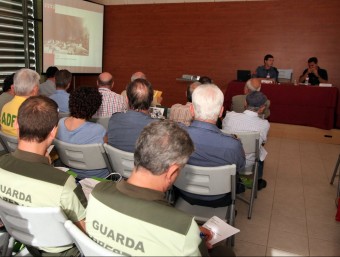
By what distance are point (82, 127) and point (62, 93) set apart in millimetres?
1585

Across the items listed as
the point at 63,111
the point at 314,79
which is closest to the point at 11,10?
the point at 63,111

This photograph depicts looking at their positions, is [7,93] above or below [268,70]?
below

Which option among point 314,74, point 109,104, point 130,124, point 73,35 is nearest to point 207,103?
point 130,124

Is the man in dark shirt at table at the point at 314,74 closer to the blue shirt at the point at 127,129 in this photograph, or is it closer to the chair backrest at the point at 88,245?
the blue shirt at the point at 127,129

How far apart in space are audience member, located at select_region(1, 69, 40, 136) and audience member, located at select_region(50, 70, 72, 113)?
752 millimetres

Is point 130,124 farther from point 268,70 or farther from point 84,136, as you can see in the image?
point 268,70

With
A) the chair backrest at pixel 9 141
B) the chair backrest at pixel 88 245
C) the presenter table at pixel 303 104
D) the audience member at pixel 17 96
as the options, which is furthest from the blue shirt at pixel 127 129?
the presenter table at pixel 303 104

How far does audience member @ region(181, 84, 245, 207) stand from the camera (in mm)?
2109

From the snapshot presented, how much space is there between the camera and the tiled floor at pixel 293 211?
2.55 m

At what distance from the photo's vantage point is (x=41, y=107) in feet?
5.27

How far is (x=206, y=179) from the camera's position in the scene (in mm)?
2049

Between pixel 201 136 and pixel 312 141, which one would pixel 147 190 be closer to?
pixel 201 136

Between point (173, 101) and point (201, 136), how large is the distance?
241 inches

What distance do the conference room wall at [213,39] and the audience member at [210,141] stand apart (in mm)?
5449
